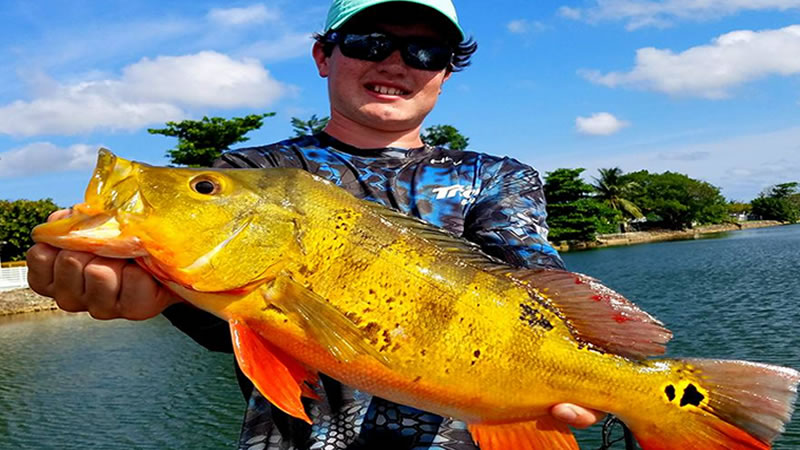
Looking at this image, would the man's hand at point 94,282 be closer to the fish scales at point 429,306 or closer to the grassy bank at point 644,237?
the fish scales at point 429,306

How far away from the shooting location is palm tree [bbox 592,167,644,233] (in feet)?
277

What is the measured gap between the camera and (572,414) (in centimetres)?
213

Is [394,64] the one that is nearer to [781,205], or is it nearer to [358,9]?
[358,9]

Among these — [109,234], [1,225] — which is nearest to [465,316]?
[109,234]

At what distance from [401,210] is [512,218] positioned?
Answer: 1.71ft

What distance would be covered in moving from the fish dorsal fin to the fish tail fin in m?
0.14

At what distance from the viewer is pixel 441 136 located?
7081 centimetres

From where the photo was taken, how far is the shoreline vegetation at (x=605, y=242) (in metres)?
32.3

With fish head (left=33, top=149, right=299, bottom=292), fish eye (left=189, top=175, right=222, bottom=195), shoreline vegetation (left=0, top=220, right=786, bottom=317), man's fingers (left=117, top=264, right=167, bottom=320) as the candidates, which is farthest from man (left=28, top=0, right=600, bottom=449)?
shoreline vegetation (left=0, top=220, right=786, bottom=317)

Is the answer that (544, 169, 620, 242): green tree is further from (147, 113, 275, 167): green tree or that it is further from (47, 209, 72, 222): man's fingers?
(47, 209, 72, 222): man's fingers

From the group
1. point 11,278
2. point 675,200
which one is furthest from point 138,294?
point 675,200

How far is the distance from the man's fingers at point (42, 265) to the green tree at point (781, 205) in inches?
5325

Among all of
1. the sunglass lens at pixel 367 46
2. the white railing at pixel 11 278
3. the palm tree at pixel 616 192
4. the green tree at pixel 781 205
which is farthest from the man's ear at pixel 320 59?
the green tree at pixel 781 205

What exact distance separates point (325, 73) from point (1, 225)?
4272cm
